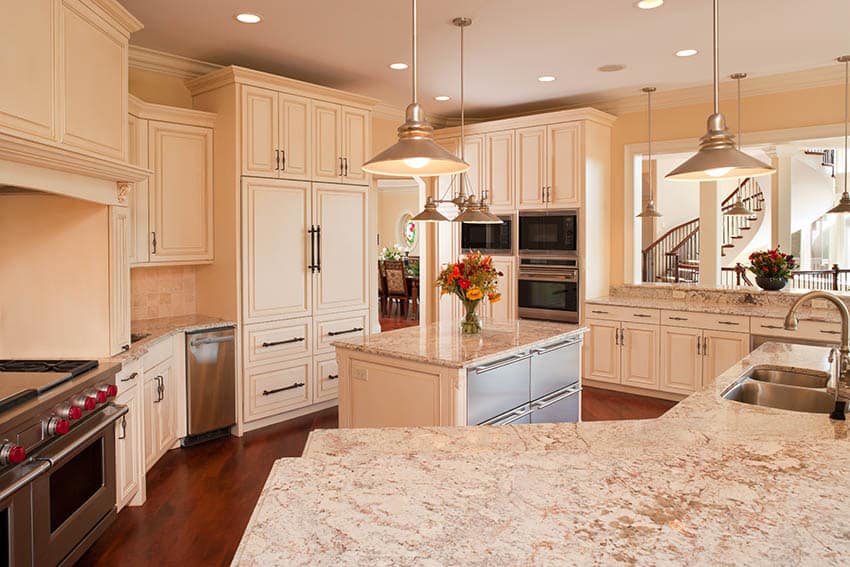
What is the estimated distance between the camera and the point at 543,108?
645 centimetres

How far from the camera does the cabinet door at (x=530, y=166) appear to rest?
236 inches

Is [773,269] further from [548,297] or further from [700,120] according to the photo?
[548,297]

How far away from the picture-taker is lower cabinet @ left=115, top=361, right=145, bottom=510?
3037mm

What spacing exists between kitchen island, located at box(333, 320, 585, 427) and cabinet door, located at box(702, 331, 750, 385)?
179 centimetres

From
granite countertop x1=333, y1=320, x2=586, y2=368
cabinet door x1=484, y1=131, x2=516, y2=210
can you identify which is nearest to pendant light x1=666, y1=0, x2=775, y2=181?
granite countertop x1=333, y1=320, x2=586, y2=368

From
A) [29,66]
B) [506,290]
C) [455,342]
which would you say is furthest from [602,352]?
[29,66]

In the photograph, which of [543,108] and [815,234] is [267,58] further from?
[815,234]

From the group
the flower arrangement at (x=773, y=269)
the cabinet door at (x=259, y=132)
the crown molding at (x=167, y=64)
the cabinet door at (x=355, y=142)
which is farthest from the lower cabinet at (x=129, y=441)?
the flower arrangement at (x=773, y=269)

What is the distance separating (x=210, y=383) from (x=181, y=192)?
1377 millimetres

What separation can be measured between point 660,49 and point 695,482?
4.02 metres

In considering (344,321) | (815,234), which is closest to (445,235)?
(344,321)

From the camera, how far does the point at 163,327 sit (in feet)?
13.5

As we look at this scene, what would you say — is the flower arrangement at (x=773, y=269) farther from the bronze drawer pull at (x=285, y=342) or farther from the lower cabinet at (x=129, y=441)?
the lower cabinet at (x=129, y=441)

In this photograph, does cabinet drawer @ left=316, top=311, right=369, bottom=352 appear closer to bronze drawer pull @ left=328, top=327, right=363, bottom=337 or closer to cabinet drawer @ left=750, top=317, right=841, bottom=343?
bronze drawer pull @ left=328, top=327, right=363, bottom=337
